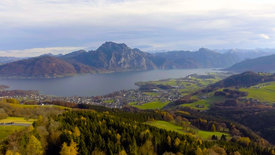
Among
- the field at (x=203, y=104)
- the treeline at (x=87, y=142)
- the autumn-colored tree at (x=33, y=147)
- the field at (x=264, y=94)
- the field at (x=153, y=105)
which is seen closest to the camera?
the autumn-colored tree at (x=33, y=147)

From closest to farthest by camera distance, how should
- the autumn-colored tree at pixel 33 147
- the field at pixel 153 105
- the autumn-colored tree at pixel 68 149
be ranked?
the autumn-colored tree at pixel 33 147, the autumn-colored tree at pixel 68 149, the field at pixel 153 105

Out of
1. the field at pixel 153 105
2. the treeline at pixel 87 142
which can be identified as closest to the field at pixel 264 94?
the field at pixel 153 105

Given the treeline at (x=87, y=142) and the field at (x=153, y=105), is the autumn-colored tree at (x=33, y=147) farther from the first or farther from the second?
the field at (x=153, y=105)

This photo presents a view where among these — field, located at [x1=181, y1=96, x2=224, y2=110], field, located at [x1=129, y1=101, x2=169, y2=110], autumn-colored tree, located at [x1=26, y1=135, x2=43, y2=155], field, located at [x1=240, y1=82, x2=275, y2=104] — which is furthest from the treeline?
field, located at [x1=240, y1=82, x2=275, y2=104]

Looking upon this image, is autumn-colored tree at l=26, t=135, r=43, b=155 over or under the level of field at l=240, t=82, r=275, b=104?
over

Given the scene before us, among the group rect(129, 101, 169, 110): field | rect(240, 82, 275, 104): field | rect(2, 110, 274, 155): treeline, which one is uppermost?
rect(2, 110, 274, 155): treeline

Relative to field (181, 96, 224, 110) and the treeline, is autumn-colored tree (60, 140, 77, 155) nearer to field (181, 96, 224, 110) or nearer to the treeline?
the treeline

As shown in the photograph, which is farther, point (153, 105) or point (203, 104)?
point (153, 105)

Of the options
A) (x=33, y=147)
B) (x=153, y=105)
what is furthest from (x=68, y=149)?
(x=153, y=105)

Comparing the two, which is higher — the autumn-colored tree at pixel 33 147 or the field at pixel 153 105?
the autumn-colored tree at pixel 33 147

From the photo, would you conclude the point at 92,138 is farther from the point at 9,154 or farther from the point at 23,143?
the point at 9,154

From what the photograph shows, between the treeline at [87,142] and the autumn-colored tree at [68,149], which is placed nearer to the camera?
the autumn-colored tree at [68,149]

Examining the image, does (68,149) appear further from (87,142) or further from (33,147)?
(87,142)
